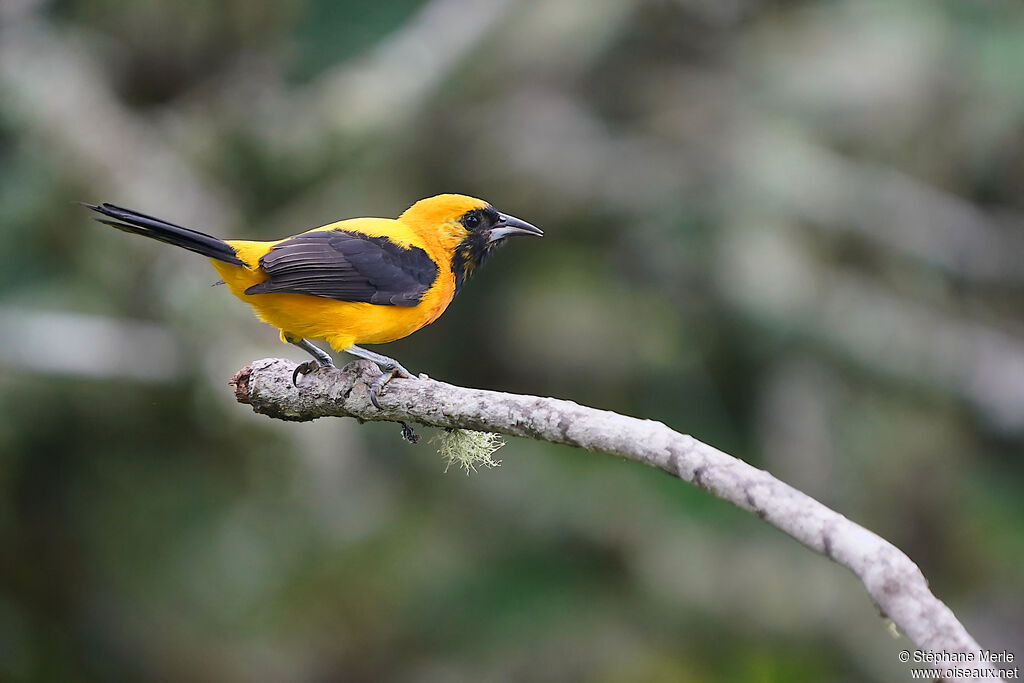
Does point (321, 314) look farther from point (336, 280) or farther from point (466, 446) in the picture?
point (466, 446)

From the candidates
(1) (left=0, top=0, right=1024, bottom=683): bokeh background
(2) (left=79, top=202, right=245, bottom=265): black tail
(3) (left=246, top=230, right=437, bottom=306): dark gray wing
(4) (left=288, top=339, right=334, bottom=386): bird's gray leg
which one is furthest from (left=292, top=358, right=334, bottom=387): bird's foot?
(1) (left=0, top=0, right=1024, bottom=683): bokeh background

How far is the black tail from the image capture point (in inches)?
145

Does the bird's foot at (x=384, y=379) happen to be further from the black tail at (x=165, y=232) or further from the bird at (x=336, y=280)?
the black tail at (x=165, y=232)

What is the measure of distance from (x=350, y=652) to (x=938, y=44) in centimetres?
890

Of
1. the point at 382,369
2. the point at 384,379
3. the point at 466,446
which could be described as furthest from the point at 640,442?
the point at 382,369

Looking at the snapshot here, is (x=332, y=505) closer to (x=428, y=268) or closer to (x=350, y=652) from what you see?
(x=350, y=652)

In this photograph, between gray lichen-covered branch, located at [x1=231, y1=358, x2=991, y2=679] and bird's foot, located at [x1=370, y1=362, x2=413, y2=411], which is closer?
gray lichen-covered branch, located at [x1=231, y1=358, x2=991, y2=679]

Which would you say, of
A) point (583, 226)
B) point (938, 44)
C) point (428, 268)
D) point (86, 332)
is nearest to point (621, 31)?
point (583, 226)

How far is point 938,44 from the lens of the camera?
11.3 m

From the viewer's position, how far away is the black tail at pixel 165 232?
12.1 feet

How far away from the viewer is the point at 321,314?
432 centimetres

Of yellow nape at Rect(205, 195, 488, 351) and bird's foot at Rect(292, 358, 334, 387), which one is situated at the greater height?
yellow nape at Rect(205, 195, 488, 351)

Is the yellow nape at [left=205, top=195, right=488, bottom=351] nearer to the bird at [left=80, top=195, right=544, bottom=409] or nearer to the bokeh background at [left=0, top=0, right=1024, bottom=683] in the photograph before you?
the bird at [left=80, top=195, right=544, bottom=409]

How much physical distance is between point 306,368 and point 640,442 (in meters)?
1.76
